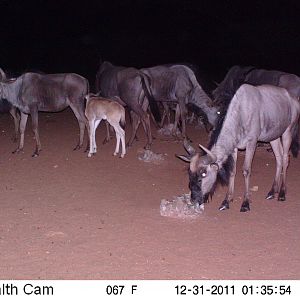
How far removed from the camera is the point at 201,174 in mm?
7711

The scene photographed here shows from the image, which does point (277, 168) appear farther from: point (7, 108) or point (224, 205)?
point (7, 108)

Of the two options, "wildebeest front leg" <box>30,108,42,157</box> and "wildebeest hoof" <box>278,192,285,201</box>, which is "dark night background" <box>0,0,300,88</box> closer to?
"wildebeest front leg" <box>30,108,42,157</box>

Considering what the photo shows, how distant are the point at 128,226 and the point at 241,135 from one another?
2.33 m

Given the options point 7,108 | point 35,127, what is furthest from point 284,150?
point 7,108

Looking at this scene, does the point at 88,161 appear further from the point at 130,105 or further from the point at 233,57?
the point at 233,57

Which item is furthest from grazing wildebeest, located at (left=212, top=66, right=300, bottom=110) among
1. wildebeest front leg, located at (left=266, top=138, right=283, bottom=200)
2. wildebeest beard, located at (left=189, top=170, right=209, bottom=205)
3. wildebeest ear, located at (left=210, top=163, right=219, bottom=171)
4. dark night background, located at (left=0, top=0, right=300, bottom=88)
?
dark night background, located at (left=0, top=0, right=300, bottom=88)

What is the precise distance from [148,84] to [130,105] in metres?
0.68

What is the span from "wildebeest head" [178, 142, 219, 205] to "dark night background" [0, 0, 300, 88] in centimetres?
3347

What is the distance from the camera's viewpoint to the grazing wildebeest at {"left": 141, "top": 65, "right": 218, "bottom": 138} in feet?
43.7

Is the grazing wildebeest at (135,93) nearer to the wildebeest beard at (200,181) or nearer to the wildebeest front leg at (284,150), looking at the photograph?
the wildebeest front leg at (284,150)

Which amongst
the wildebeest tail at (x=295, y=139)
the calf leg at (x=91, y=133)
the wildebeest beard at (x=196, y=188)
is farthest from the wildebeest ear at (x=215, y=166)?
the calf leg at (x=91, y=133)

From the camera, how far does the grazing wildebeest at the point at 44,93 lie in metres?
12.0

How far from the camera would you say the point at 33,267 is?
6004mm

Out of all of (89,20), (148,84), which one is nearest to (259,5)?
(89,20)
